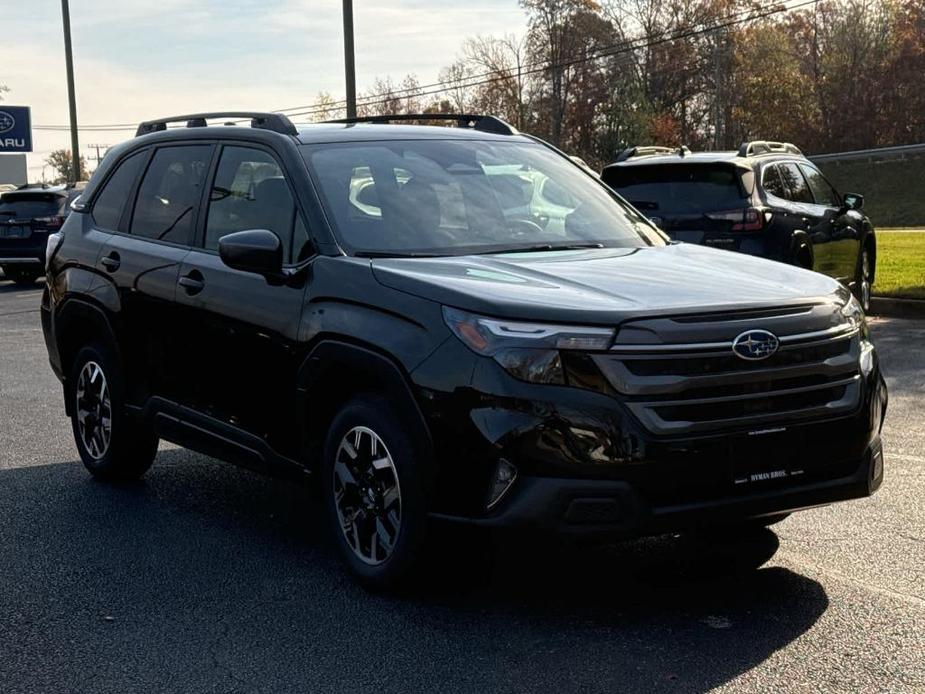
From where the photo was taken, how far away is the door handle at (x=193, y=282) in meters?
5.99

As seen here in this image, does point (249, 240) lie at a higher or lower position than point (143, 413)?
higher

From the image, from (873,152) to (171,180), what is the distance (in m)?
60.8

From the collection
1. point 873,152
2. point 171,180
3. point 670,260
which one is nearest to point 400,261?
point 670,260

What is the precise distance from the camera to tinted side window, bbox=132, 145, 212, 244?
6.36 meters

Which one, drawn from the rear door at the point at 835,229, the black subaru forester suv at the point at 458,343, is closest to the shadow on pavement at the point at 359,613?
the black subaru forester suv at the point at 458,343

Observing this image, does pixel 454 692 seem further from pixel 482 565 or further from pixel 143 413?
pixel 143 413

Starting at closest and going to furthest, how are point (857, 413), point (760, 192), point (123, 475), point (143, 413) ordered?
point (857, 413), point (143, 413), point (123, 475), point (760, 192)

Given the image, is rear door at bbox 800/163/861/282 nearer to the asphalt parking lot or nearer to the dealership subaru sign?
the asphalt parking lot

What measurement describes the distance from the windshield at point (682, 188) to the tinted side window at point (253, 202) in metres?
6.47

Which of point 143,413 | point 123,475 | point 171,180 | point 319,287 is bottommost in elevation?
point 123,475

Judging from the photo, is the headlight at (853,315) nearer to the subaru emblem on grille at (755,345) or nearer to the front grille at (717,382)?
the front grille at (717,382)

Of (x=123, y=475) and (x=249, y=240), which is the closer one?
(x=249, y=240)

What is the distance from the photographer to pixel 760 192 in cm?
1210

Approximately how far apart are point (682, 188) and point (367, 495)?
7.75 m
